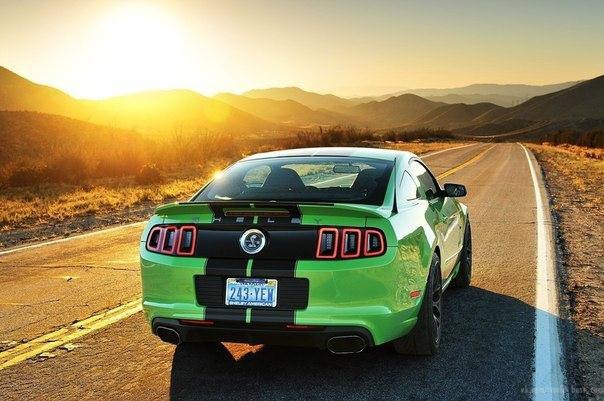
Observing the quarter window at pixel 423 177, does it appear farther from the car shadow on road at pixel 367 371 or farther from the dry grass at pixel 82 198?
the dry grass at pixel 82 198

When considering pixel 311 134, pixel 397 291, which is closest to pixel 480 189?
pixel 397 291

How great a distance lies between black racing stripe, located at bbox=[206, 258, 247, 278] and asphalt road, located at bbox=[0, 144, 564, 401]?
73 centimetres

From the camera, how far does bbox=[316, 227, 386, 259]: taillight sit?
12.5 feet

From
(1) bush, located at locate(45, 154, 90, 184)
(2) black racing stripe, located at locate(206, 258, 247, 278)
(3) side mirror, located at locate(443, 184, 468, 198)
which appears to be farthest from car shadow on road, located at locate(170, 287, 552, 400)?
(1) bush, located at locate(45, 154, 90, 184)

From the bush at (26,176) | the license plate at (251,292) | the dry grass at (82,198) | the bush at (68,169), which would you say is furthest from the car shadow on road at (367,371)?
the bush at (68,169)

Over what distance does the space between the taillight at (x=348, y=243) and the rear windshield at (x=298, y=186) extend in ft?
1.70

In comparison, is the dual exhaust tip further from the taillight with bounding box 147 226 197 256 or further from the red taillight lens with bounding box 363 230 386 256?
the taillight with bounding box 147 226 197 256

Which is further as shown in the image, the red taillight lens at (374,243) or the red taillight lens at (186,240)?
the red taillight lens at (186,240)

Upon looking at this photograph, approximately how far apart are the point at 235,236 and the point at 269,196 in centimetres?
98

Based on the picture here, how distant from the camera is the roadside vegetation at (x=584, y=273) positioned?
450 cm

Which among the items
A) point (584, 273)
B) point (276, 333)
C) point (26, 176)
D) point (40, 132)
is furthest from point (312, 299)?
point (40, 132)

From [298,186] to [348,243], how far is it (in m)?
1.32

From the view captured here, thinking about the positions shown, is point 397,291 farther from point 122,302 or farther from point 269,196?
point 122,302

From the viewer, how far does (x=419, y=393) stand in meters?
3.97
